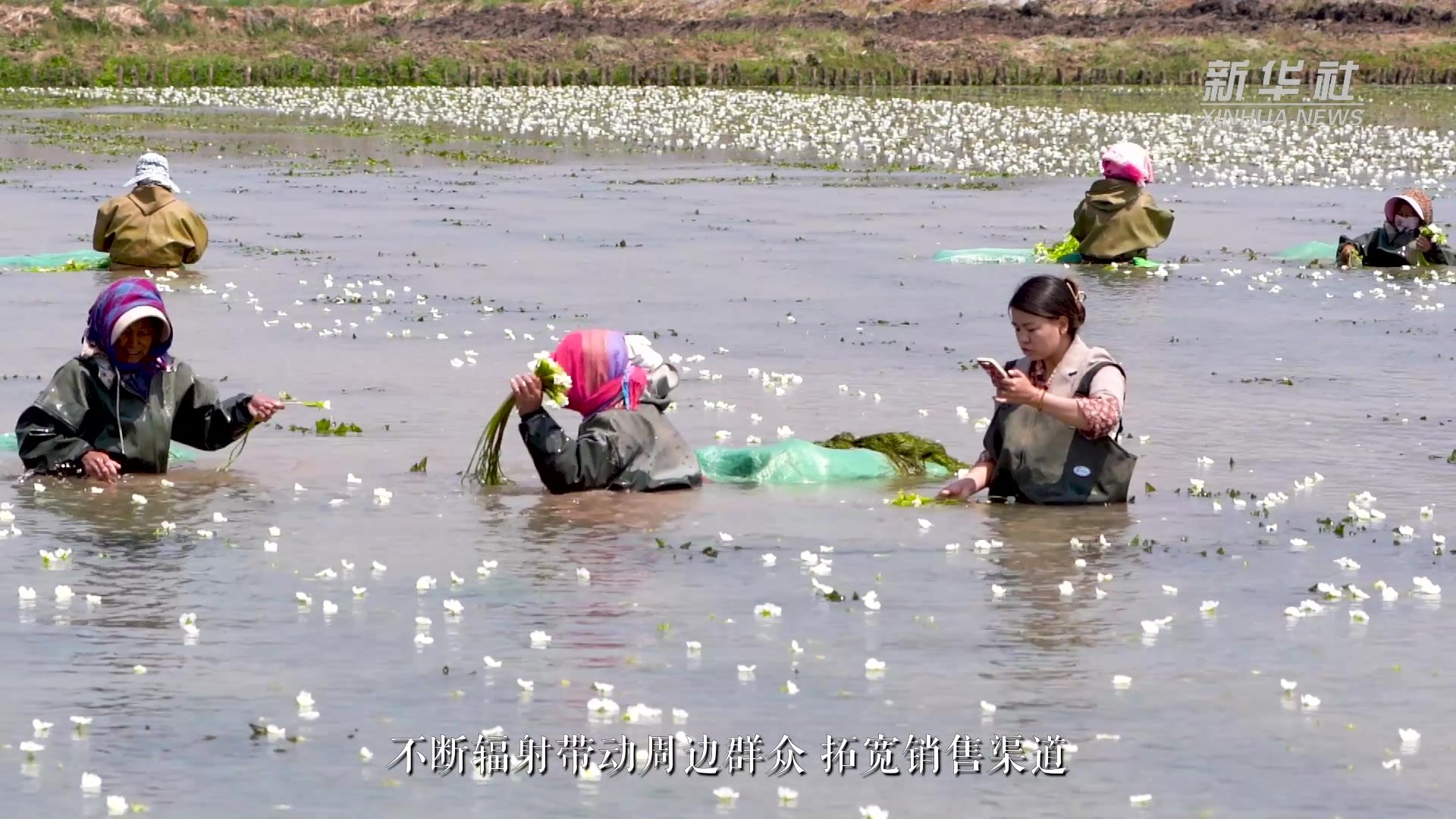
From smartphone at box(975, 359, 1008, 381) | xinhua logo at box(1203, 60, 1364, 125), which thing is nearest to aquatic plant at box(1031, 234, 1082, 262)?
smartphone at box(975, 359, 1008, 381)

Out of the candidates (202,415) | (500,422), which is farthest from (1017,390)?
(202,415)

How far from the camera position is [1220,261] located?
2328cm

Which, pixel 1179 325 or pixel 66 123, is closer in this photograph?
pixel 1179 325

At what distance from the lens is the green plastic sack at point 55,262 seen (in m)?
20.8

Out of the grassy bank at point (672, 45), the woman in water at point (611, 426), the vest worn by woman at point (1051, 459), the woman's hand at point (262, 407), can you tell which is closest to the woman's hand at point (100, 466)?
the woman's hand at point (262, 407)

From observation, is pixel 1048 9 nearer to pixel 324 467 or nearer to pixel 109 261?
pixel 109 261

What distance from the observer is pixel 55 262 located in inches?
825

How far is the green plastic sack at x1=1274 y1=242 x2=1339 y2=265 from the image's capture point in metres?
23.0

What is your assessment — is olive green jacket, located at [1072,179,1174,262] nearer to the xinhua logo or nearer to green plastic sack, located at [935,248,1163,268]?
green plastic sack, located at [935,248,1163,268]

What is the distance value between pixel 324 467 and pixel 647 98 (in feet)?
171

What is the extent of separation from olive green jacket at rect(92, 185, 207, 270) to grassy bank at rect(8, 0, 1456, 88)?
5140 centimetres

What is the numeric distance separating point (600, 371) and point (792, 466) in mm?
1412

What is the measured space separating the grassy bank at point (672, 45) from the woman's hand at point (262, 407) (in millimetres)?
61906

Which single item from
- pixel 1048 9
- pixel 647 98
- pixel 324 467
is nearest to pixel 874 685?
pixel 324 467
